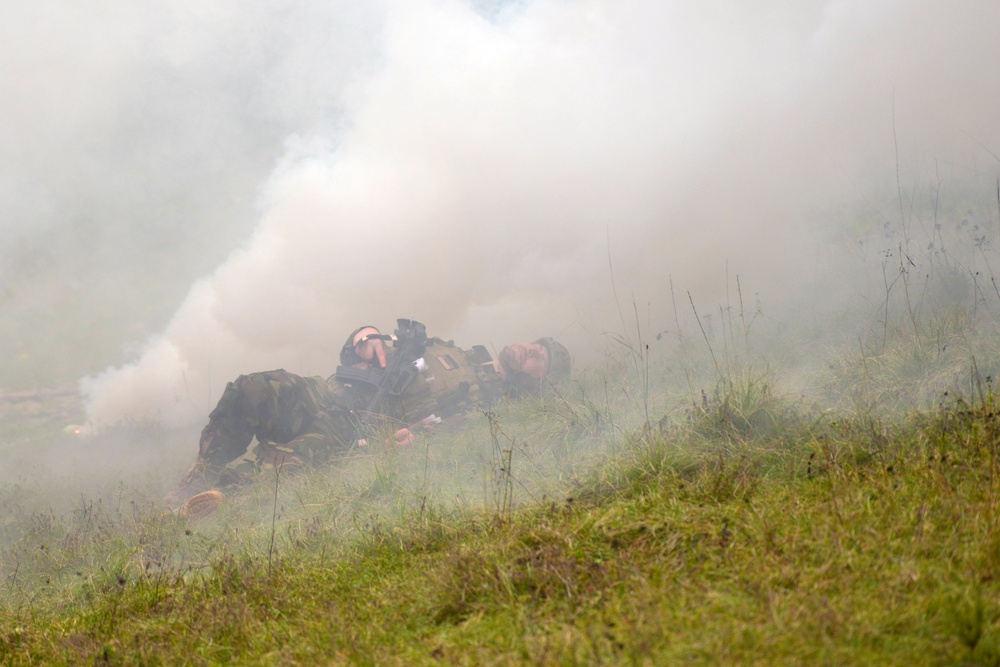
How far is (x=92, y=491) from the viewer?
8.98m

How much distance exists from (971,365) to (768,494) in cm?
273

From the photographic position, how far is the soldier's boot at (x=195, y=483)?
7204 mm

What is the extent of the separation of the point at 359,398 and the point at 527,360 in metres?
2.18

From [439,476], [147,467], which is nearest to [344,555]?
[439,476]

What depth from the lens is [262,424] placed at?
7828 millimetres

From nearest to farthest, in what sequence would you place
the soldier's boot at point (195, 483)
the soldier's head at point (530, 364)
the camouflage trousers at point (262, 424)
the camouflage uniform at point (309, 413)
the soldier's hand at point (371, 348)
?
the soldier's boot at point (195, 483)
the camouflage uniform at point (309, 413)
the camouflage trousers at point (262, 424)
the soldier's head at point (530, 364)
the soldier's hand at point (371, 348)

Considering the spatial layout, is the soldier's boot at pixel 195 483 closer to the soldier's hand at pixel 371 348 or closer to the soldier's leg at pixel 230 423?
the soldier's leg at pixel 230 423

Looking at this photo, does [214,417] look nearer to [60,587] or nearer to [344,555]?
[60,587]

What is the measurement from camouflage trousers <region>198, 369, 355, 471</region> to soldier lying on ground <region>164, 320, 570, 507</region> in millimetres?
11

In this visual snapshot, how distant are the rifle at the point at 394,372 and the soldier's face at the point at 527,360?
1160 millimetres

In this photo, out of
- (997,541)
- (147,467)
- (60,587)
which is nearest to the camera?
(997,541)

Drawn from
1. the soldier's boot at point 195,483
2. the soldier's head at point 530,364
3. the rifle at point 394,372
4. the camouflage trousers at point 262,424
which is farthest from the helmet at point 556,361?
the soldier's boot at point 195,483

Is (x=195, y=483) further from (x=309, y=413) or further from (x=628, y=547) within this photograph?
(x=628, y=547)

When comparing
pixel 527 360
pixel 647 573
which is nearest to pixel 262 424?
pixel 527 360
